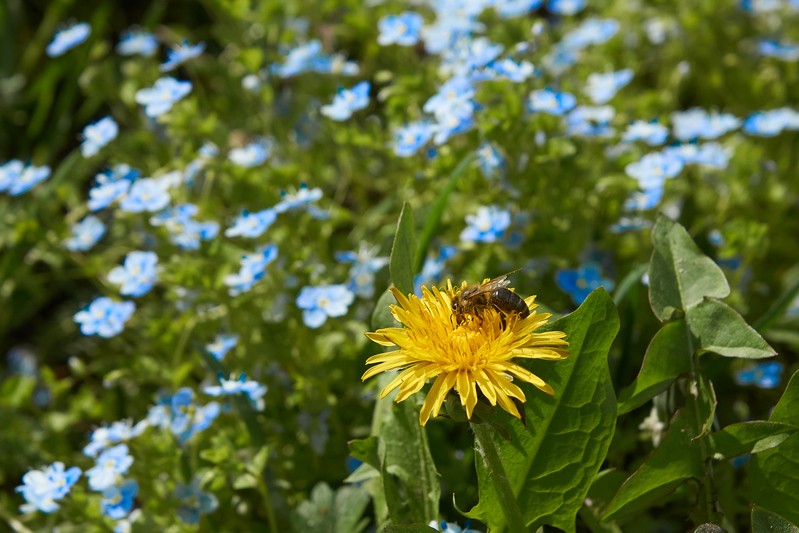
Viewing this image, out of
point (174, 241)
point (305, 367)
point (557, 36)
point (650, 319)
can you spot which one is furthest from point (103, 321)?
point (557, 36)

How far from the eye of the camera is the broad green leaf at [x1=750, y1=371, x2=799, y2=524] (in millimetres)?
1806

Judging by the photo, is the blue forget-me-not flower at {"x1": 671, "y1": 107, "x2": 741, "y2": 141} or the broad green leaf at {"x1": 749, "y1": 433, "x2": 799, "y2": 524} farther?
the blue forget-me-not flower at {"x1": 671, "y1": 107, "x2": 741, "y2": 141}

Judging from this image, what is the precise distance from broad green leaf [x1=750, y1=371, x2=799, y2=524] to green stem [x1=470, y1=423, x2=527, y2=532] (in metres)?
0.48

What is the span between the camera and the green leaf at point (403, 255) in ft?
5.83

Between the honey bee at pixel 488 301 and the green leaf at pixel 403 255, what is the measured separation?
0.20 metres

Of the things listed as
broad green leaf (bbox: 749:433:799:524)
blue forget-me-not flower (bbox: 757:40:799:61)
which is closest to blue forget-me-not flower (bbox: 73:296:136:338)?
broad green leaf (bbox: 749:433:799:524)

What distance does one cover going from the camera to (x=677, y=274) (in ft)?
6.34

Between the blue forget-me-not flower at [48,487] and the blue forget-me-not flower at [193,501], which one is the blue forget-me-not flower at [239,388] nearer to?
the blue forget-me-not flower at [193,501]

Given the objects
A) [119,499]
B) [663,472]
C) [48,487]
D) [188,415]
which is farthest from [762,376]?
[48,487]

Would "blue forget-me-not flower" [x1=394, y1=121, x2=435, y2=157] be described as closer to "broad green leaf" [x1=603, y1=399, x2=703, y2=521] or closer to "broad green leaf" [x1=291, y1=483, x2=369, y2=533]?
"broad green leaf" [x1=291, y1=483, x2=369, y2=533]

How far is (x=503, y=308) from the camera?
1.57m

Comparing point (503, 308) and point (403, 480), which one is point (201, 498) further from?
point (503, 308)

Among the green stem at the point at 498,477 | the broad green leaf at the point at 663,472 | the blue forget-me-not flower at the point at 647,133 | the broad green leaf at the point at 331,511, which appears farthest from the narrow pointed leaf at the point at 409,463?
the blue forget-me-not flower at the point at 647,133

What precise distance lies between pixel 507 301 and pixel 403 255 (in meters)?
0.31
